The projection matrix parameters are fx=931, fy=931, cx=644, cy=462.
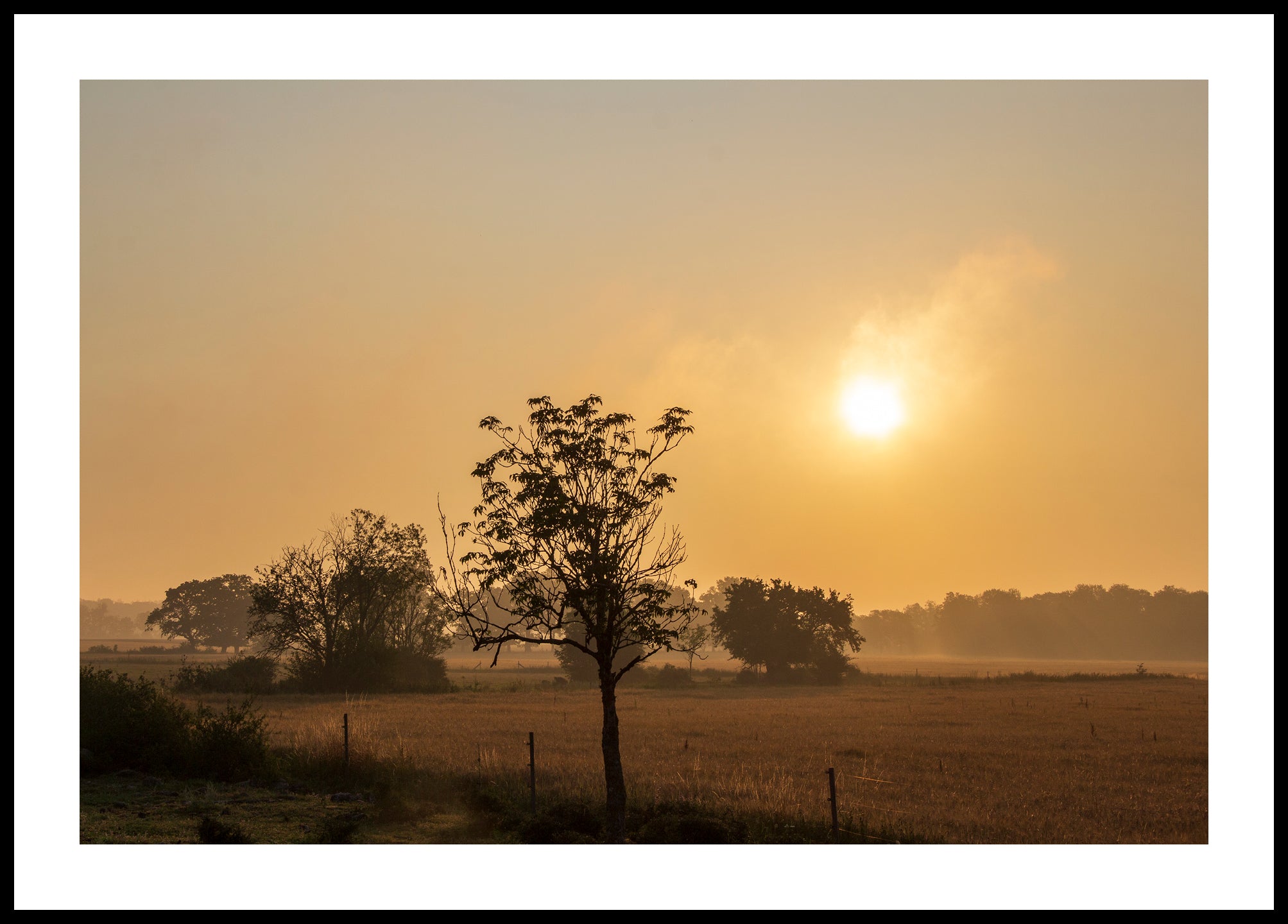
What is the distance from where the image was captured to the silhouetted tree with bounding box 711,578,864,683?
3686 inches

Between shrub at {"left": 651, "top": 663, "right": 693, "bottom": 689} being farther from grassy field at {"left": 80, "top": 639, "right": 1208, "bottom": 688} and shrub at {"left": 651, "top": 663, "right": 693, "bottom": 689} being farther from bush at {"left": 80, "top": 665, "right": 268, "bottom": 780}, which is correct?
bush at {"left": 80, "top": 665, "right": 268, "bottom": 780}

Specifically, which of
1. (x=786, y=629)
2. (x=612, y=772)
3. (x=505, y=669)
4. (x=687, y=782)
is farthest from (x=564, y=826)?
(x=505, y=669)

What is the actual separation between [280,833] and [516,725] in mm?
23940

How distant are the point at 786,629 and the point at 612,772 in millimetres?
80153

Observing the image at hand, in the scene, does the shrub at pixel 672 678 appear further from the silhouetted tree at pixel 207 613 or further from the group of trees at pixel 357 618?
the silhouetted tree at pixel 207 613

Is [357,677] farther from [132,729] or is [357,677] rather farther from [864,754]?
[864,754]

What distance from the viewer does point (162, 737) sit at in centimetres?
2533

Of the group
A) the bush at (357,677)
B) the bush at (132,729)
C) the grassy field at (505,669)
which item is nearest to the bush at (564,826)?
the bush at (132,729)

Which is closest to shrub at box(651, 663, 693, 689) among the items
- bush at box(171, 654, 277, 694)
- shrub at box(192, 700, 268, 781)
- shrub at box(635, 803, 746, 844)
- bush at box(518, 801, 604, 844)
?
bush at box(171, 654, 277, 694)

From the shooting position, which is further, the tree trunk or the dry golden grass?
the dry golden grass

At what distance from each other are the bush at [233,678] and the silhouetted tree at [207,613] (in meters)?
131

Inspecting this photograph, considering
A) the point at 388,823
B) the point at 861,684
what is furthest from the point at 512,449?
the point at 861,684

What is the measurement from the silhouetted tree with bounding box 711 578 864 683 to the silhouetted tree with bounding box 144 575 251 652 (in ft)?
427

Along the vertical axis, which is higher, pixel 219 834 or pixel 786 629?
pixel 219 834
